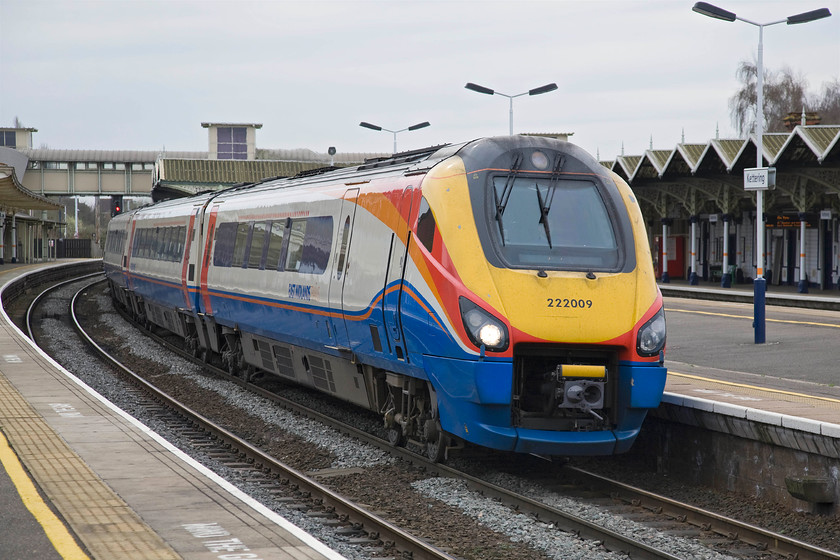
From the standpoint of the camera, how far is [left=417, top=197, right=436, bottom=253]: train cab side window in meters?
9.57

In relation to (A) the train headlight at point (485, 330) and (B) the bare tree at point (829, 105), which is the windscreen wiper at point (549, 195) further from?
(B) the bare tree at point (829, 105)

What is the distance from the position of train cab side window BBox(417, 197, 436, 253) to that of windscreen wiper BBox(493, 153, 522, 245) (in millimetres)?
646

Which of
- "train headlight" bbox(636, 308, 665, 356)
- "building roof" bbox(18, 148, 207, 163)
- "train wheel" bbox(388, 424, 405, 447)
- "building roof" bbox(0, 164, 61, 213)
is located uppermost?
"building roof" bbox(18, 148, 207, 163)

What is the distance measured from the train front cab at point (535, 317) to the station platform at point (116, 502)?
2.42 meters

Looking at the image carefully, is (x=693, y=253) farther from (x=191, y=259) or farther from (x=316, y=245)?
(x=316, y=245)

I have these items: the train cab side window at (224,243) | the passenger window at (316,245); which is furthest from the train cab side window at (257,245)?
the passenger window at (316,245)

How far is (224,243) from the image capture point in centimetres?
1709

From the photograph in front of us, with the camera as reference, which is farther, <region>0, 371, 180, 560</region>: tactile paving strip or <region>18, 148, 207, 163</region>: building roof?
<region>18, 148, 207, 163</region>: building roof

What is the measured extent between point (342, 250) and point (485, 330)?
337 centimetres

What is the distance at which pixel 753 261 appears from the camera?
3872cm

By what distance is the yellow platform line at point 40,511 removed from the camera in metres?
6.25

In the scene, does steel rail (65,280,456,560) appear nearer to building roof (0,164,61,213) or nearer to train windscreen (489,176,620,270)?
train windscreen (489,176,620,270)

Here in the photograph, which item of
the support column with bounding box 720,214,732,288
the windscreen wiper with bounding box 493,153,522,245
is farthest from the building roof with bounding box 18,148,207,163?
the windscreen wiper with bounding box 493,153,522,245

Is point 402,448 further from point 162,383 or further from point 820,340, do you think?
point 820,340
